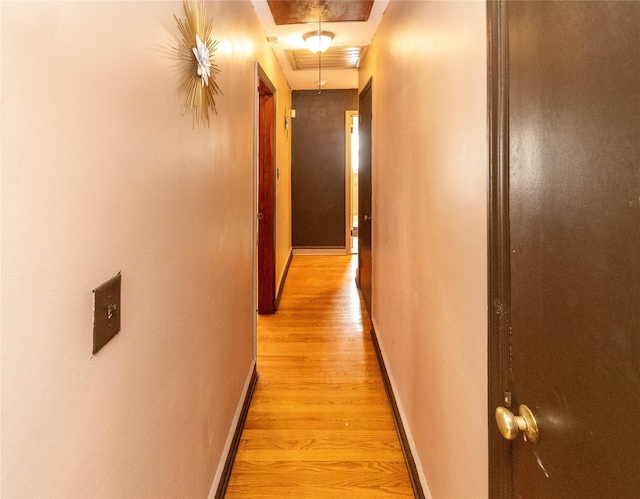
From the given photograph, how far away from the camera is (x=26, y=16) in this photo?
580 mm

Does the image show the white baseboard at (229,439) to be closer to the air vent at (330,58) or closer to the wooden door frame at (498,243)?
the wooden door frame at (498,243)

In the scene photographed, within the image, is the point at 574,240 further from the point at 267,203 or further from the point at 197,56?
the point at 267,203

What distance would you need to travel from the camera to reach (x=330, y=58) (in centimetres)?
429

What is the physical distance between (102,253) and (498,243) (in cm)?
82

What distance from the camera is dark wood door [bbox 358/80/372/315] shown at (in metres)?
3.67

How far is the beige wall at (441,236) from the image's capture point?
108 cm

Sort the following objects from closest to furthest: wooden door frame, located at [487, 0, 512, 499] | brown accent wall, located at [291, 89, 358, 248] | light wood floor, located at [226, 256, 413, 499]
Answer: wooden door frame, located at [487, 0, 512, 499]
light wood floor, located at [226, 256, 413, 499]
brown accent wall, located at [291, 89, 358, 248]

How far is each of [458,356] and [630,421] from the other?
0.75m

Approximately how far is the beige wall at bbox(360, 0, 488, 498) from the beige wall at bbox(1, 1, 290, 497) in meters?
0.82

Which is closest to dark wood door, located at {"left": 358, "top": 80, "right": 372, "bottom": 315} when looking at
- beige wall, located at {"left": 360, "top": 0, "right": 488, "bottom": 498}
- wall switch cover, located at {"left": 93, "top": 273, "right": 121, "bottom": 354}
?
beige wall, located at {"left": 360, "top": 0, "right": 488, "bottom": 498}

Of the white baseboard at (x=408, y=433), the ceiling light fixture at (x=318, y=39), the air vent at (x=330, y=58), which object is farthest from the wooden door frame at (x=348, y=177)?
the white baseboard at (x=408, y=433)

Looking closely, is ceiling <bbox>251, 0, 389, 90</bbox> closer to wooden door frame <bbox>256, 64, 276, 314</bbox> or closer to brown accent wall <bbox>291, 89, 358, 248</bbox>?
wooden door frame <bbox>256, 64, 276, 314</bbox>

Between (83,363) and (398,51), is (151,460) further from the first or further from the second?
(398,51)

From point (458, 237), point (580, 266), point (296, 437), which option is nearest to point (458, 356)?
point (458, 237)
